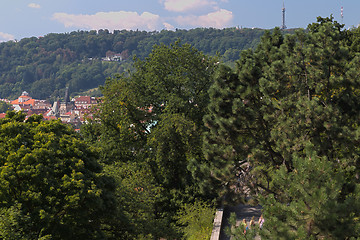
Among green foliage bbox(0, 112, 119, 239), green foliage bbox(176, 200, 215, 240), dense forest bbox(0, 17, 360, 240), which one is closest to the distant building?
dense forest bbox(0, 17, 360, 240)

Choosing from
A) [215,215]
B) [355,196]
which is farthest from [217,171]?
[355,196]

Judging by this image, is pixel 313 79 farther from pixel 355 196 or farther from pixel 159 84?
pixel 159 84

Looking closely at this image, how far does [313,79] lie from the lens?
50.8ft

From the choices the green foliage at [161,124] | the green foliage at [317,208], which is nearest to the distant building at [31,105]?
the green foliage at [161,124]

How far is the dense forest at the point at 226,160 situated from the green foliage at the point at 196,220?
70mm

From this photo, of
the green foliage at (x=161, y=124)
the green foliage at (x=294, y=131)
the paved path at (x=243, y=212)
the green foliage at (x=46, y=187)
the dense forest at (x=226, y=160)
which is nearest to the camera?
the green foliage at (x=294, y=131)

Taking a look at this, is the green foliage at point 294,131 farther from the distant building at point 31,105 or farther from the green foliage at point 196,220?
the distant building at point 31,105

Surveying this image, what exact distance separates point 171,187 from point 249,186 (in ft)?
21.6

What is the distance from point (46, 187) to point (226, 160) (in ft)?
26.0

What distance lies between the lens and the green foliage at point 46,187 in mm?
13359

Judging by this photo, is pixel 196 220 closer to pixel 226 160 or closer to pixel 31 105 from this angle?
pixel 226 160

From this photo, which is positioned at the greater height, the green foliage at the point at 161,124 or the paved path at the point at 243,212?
the green foliage at the point at 161,124

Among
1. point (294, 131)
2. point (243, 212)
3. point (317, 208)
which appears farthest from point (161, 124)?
point (317, 208)

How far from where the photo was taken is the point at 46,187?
46.2 ft
